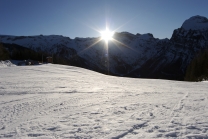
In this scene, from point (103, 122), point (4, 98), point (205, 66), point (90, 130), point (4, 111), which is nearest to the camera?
point (90, 130)

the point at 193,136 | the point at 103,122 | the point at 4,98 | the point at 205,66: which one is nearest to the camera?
the point at 193,136

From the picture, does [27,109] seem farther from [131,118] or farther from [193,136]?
[193,136]

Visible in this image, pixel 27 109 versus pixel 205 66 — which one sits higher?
pixel 205 66

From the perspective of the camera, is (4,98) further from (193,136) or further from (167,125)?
(193,136)

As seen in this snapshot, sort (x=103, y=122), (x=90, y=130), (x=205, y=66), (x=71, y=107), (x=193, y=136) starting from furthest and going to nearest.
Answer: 1. (x=205, y=66)
2. (x=71, y=107)
3. (x=103, y=122)
4. (x=90, y=130)
5. (x=193, y=136)

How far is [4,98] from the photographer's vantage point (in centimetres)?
626

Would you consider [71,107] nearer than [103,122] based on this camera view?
No

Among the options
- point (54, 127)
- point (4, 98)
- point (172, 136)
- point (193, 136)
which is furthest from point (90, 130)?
point (4, 98)

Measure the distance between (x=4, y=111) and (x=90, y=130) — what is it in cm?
279

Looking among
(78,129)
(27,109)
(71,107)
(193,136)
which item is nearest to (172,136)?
(193,136)

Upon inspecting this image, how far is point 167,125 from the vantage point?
12.6ft

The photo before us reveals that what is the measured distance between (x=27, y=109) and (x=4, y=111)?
590 millimetres

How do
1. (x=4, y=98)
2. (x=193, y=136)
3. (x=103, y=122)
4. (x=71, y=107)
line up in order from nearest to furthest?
1. (x=193, y=136)
2. (x=103, y=122)
3. (x=71, y=107)
4. (x=4, y=98)

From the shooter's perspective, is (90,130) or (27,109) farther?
(27,109)
